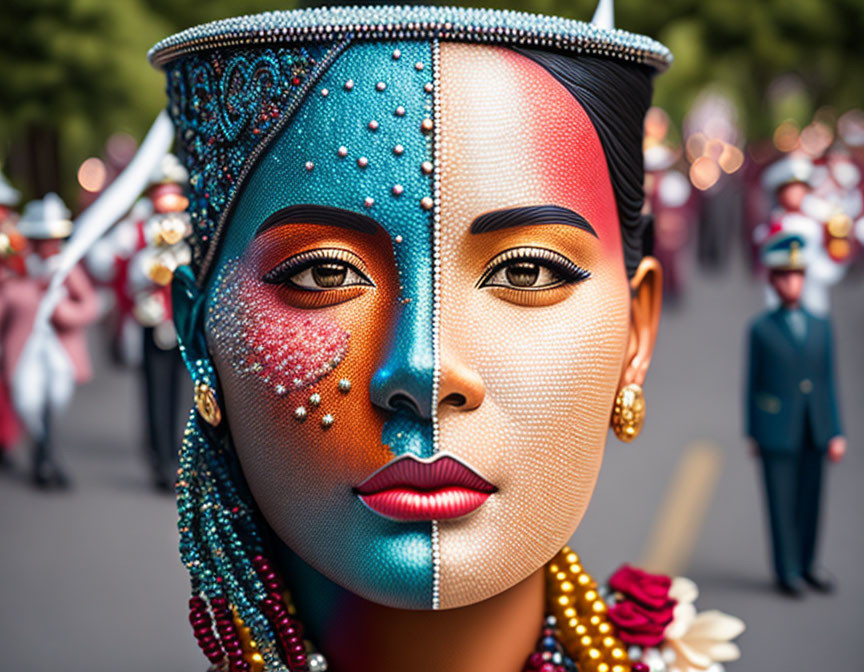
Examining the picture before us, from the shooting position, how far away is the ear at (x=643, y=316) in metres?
2.12

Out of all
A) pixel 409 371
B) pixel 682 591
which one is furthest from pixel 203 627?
pixel 682 591

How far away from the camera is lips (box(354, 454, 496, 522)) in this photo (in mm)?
1680

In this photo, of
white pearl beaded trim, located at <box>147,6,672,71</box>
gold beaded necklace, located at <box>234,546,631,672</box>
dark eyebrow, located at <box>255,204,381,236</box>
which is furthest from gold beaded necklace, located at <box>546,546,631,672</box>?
white pearl beaded trim, located at <box>147,6,672,71</box>

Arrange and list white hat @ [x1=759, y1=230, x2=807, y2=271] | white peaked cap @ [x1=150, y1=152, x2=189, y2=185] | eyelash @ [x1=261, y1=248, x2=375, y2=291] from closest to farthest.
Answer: eyelash @ [x1=261, y1=248, x2=375, y2=291], white hat @ [x1=759, y1=230, x2=807, y2=271], white peaked cap @ [x1=150, y1=152, x2=189, y2=185]

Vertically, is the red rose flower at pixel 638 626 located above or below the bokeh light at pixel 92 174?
above

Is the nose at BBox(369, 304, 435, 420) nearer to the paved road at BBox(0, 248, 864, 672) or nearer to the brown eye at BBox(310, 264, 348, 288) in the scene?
the brown eye at BBox(310, 264, 348, 288)

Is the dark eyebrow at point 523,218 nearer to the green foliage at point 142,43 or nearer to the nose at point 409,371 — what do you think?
the nose at point 409,371

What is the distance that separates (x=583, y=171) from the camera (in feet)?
6.00

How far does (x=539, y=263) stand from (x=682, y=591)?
1006mm

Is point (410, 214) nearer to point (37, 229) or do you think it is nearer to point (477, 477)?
point (477, 477)

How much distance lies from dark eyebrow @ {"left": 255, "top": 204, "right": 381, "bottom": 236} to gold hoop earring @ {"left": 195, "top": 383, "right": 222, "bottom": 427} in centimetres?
37

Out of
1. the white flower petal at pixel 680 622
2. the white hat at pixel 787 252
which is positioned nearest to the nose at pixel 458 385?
the white flower petal at pixel 680 622

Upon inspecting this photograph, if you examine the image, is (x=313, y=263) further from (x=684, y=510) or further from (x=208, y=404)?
(x=684, y=510)

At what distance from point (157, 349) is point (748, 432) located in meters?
3.73
